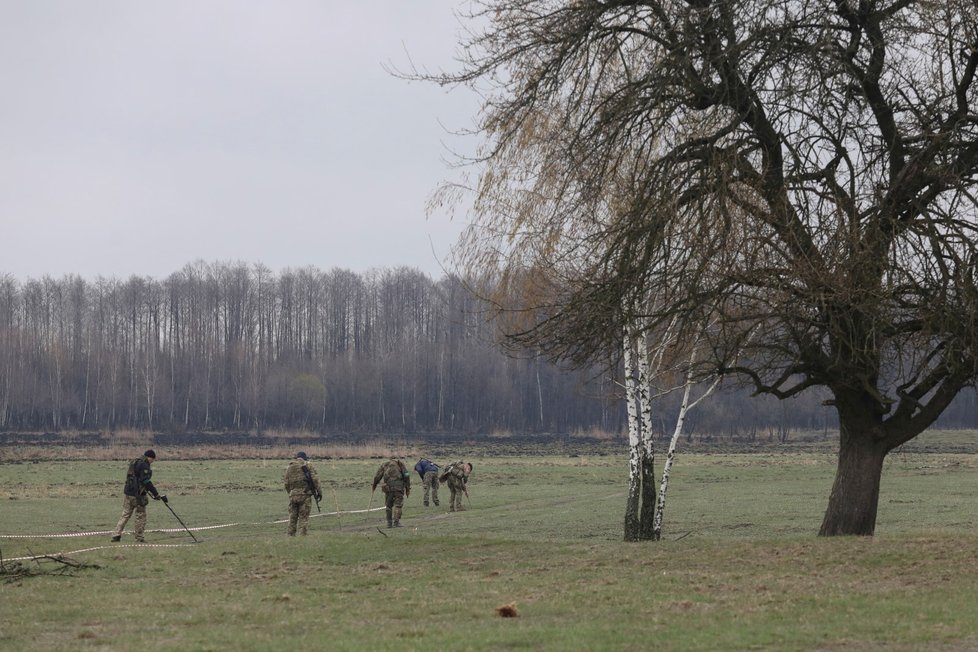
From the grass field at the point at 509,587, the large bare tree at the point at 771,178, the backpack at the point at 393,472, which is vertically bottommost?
the grass field at the point at 509,587

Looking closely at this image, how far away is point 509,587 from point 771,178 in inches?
265

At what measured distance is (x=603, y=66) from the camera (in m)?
17.2

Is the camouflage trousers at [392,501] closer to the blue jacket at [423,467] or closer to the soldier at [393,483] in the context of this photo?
the soldier at [393,483]

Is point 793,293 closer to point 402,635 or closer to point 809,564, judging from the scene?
point 809,564

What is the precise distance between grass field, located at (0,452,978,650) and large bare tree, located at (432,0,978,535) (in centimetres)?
290

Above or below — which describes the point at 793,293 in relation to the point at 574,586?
above

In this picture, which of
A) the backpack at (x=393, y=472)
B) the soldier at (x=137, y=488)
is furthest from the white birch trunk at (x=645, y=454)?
the soldier at (x=137, y=488)

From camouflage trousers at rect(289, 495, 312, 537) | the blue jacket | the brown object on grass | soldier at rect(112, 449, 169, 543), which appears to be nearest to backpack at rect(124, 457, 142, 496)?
soldier at rect(112, 449, 169, 543)

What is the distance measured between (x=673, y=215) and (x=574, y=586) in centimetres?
502

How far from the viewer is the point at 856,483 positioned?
749 inches

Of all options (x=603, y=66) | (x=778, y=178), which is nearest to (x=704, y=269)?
(x=778, y=178)

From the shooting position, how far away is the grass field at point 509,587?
1128cm

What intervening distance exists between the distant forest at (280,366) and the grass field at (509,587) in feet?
278

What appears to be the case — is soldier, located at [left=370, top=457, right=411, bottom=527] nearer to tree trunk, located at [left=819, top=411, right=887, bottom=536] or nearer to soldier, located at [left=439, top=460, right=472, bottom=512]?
soldier, located at [left=439, top=460, right=472, bottom=512]
